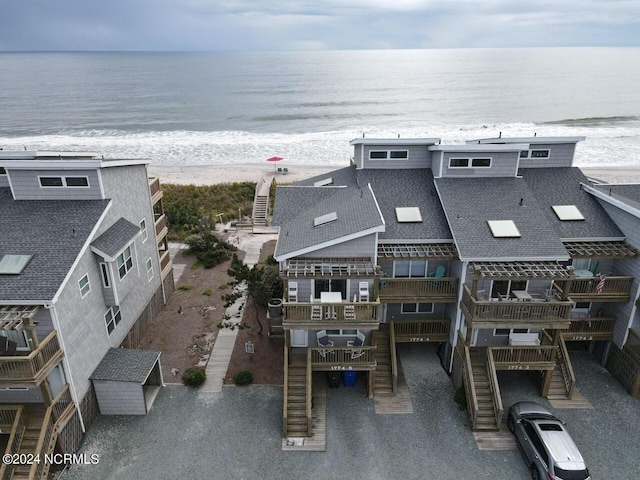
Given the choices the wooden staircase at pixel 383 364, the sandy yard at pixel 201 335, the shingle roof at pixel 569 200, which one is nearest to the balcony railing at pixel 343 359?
the wooden staircase at pixel 383 364

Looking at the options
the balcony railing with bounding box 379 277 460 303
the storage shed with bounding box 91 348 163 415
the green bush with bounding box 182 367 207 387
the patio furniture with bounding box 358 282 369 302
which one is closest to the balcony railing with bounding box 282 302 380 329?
the patio furniture with bounding box 358 282 369 302

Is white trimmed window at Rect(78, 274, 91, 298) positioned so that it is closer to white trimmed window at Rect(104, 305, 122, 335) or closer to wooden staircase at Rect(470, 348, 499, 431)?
white trimmed window at Rect(104, 305, 122, 335)

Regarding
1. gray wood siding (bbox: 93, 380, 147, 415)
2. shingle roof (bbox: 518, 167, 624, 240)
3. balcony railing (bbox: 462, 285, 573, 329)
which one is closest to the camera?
gray wood siding (bbox: 93, 380, 147, 415)

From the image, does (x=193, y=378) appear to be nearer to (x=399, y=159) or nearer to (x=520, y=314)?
(x=520, y=314)

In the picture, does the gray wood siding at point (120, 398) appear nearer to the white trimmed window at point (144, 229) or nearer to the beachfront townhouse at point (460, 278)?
the beachfront townhouse at point (460, 278)

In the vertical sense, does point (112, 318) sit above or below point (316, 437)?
above

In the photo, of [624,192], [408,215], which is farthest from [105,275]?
[624,192]
